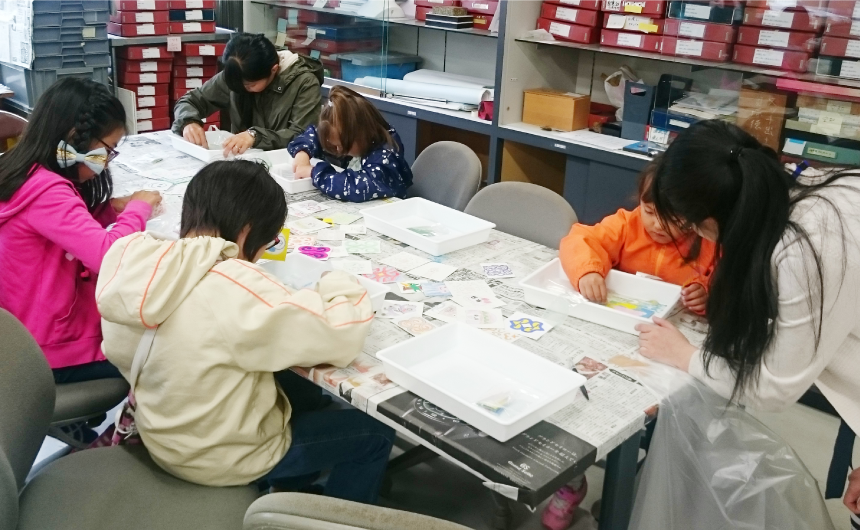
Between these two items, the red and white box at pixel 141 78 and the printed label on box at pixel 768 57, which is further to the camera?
the red and white box at pixel 141 78

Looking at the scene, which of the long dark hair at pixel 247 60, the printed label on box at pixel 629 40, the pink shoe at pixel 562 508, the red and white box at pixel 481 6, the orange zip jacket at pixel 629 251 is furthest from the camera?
the red and white box at pixel 481 6

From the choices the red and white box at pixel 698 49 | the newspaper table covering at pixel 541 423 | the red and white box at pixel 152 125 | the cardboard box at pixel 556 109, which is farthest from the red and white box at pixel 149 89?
the newspaper table covering at pixel 541 423

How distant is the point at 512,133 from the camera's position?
3604 mm

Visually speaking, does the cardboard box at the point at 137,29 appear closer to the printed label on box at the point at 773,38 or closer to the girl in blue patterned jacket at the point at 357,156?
the girl in blue patterned jacket at the point at 357,156

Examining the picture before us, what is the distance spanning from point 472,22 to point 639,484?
9.45 ft

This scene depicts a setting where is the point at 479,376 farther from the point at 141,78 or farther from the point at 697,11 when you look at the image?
the point at 141,78

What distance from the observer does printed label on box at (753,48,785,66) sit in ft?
9.52

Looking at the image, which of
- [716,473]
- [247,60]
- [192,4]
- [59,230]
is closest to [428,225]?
[59,230]

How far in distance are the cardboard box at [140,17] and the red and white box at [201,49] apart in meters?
0.19

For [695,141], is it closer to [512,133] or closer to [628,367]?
[628,367]

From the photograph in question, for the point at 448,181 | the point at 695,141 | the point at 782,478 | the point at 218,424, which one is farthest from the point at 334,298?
the point at 448,181

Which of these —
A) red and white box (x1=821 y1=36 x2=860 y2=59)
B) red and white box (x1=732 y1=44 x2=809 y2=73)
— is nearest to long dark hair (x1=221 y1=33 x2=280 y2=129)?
red and white box (x1=732 y1=44 x2=809 y2=73)

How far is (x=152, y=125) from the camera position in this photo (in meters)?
4.75

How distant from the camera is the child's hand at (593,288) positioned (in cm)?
181
